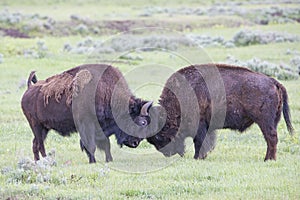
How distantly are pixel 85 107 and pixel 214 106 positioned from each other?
232 cm

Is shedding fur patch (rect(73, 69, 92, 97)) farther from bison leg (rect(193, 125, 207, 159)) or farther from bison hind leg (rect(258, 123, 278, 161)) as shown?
bison hind leg (rect(258, 123, 278, 161))

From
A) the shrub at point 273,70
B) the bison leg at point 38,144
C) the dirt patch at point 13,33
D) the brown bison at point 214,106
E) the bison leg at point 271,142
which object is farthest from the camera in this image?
the dirt patch at point 13,33

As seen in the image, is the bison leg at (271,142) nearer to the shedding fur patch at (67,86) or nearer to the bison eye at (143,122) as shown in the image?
the bison eye at (143,122)

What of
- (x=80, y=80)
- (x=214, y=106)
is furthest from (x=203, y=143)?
(x=80, y=80)

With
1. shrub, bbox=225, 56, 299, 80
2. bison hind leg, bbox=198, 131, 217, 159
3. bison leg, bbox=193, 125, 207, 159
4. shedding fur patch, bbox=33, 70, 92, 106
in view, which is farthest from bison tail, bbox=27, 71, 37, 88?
shrub, bbox=225, 56, 299, 80

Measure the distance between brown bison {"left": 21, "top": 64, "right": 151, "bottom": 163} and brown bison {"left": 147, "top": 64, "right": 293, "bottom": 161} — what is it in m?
0.56

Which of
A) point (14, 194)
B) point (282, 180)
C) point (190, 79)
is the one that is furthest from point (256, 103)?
point (14, 194)

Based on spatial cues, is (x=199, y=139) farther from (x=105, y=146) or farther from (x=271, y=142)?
(x=105, y=146)

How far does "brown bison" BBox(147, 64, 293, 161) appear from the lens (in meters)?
11.3

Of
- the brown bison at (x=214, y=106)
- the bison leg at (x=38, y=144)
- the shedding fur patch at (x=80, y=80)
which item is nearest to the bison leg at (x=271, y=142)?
the brown bison at (x=214, y=106)

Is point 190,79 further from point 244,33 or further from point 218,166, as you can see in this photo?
point 244,33

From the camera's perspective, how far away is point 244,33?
33.4m

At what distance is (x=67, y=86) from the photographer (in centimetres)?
1155

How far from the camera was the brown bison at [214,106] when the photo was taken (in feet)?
37.1
